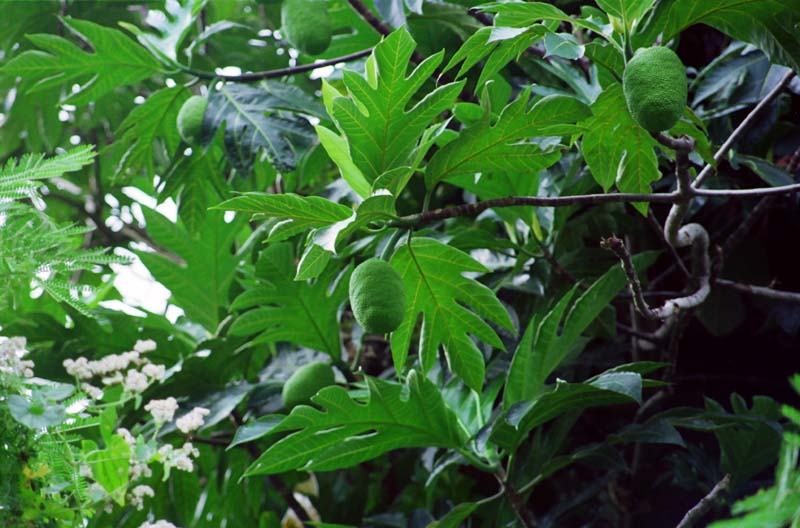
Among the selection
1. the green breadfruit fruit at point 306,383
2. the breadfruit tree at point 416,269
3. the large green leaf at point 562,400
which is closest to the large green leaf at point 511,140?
the breadfruit tree at point 416,269

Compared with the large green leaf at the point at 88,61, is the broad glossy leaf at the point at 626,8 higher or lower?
higher

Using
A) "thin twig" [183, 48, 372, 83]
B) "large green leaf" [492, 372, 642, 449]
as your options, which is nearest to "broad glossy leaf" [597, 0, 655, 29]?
"large green leaf" [492, 372, 642, 449]

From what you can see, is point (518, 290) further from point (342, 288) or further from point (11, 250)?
point (11, 250)

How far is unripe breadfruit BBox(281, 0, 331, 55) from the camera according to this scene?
131 centimetres

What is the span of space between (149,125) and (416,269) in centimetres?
68

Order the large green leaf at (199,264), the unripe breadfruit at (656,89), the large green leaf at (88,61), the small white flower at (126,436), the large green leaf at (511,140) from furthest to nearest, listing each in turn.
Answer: the large green leaf at (199,264), the large green leaf at (88,61), the small white flower at (126,436), the large green leaf at (511,140), the unripe breadfruit at (656,89)

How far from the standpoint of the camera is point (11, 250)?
37.2 inches

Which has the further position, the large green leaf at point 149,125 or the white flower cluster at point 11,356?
the large green leaf at point 149,125

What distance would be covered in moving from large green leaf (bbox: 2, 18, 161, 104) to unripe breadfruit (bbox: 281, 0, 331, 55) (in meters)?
0.26

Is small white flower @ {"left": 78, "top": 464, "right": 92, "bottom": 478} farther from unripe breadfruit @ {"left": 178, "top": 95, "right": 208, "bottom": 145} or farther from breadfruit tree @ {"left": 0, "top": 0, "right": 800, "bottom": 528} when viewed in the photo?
unripe breadfruit @ {"left": 178, "top": 95, "right": 208, "bottom": 145}

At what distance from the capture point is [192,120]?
1358mm

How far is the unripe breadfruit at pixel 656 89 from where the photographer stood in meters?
0.78

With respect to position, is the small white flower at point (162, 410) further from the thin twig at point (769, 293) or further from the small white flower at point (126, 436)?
the thin twig at point (769, 293)

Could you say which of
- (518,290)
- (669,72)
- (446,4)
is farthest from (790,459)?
(446,4)
